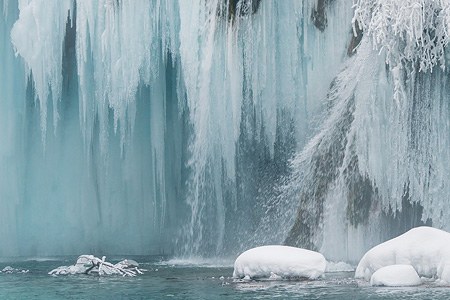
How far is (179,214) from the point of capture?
43375 millimetres

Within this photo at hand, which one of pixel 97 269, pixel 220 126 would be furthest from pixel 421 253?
pixel 220 126

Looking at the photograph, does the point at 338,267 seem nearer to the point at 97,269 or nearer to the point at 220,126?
the point at 97,269

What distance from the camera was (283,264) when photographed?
2341 cm

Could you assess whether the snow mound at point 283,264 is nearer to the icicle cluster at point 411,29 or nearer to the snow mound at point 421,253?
the snow mound at point 421,253

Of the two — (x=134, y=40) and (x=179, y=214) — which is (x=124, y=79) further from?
(x=179, y=214)

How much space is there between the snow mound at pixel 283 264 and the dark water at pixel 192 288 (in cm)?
44

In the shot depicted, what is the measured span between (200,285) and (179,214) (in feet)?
67.1

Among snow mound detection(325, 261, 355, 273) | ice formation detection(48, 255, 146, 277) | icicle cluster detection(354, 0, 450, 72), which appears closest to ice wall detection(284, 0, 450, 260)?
icicle cluster detection(354, 0, 450, 72)

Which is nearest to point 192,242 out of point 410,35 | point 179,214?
point 179,214

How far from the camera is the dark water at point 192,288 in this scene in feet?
64.2

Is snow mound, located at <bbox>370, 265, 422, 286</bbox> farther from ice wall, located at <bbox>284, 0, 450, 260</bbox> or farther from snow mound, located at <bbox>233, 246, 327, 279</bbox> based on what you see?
ice wall, located at <bbox>284, 0, 450, 260</bbox>

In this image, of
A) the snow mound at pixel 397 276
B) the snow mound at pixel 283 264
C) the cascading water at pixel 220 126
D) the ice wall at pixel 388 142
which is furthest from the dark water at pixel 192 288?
the cascading water at pixel 220 126

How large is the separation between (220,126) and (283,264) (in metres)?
13.1

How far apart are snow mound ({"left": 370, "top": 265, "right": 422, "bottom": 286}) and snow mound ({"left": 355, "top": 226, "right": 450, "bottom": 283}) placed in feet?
0.99
